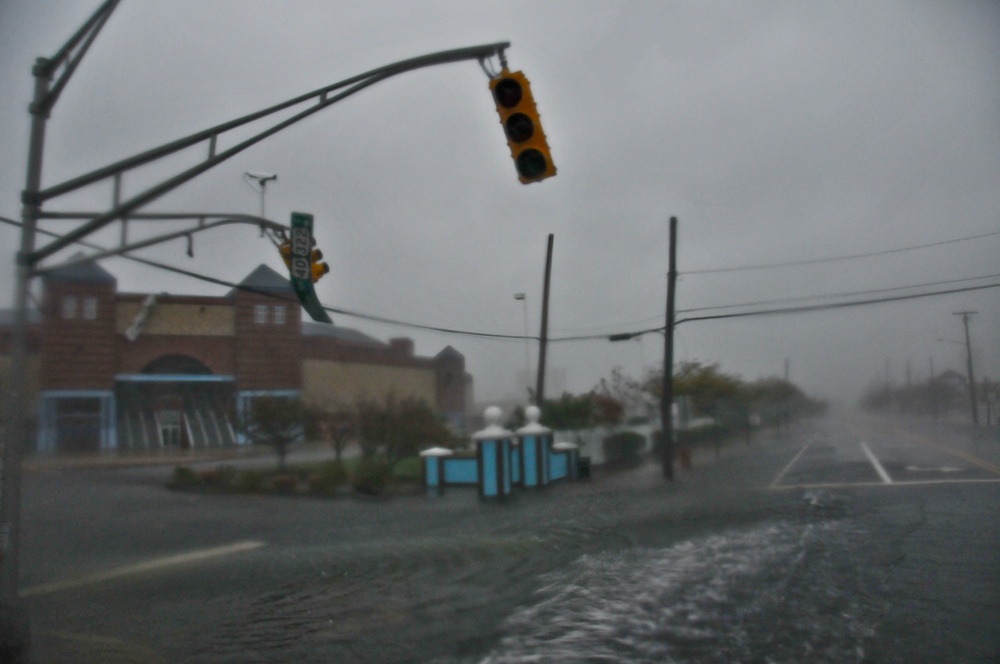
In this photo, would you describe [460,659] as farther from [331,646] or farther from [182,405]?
[182,405]

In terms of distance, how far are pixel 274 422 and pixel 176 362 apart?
2.18 metres

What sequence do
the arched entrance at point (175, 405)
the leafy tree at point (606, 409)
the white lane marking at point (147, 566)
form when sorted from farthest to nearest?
the leafy tree at point (606, 409) < the arched entrance at point (175, 405) < the white lane marking at point (147, 566)

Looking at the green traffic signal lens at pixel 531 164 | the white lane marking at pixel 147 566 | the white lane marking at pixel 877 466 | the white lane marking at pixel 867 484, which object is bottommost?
the white lane marking at pixel 147 566

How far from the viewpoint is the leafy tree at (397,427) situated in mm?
17297

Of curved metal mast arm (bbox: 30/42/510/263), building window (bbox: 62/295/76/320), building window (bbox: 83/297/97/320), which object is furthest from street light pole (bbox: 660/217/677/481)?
curved metal mast arm (bbox: 30/42/510/263)

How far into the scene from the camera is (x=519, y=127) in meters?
7.40

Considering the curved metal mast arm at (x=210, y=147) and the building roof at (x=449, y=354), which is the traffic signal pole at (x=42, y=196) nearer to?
the curved metal mast arm at (x=210, y=147)

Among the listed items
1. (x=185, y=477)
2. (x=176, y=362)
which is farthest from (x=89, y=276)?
(x=185, y=477)

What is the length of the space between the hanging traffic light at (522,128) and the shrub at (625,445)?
16.4 m

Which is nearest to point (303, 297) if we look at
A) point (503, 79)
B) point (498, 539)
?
point (503, 79)

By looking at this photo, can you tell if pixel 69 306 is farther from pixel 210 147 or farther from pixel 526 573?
pixel 526 573

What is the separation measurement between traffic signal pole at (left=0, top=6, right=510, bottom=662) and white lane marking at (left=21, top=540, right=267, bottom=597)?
3294 millimetres

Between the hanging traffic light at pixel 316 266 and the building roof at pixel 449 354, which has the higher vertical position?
the hanging traffic light at pixel 316 266

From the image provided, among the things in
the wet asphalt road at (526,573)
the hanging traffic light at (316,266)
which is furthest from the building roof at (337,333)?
the hanging traffic light at (316,266)
